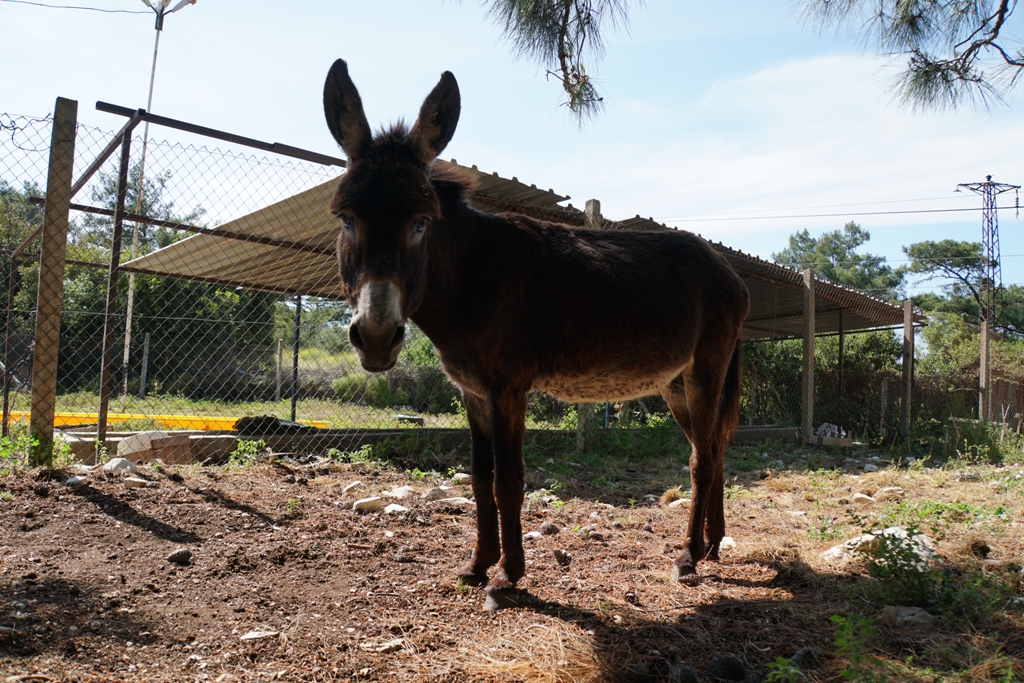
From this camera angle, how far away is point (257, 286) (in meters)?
8.99

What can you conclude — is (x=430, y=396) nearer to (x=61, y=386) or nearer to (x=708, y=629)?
(x=61, y=386)

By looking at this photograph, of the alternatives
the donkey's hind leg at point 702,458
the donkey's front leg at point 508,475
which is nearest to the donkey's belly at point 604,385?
the donkey's hind leg at point 702,458

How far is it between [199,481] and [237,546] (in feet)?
5.03

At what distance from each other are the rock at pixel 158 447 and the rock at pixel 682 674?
16.2 feet

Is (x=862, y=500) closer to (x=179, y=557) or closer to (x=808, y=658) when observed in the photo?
(x=808, y=658)

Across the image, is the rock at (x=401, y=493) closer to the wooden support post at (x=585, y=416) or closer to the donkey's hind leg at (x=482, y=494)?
A: the donkey's hind leg at (x=482, y=494)

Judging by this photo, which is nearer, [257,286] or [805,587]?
[805,587]

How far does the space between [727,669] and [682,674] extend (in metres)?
0.20

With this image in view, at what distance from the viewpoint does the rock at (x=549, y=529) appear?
14.5 ft

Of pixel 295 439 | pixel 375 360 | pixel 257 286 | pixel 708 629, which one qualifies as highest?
pixel 257 286

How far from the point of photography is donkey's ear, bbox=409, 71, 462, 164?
10.2 feet

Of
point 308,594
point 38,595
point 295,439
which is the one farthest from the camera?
point 295,439

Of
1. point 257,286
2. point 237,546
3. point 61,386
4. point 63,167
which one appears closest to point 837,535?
point 237,546

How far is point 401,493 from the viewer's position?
5070 mm
